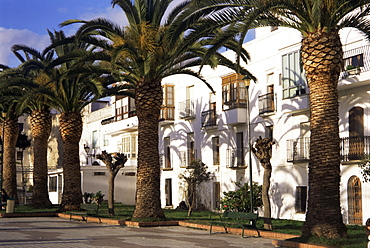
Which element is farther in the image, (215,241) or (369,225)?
(215,241)

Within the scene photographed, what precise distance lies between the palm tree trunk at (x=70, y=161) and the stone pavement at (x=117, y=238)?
7.99 meters

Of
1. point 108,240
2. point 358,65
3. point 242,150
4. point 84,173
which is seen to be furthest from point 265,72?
point 84,173

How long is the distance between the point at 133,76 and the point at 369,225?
16.0m

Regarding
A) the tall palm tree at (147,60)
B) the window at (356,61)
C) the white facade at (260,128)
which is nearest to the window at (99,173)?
the white facade at (260,128)

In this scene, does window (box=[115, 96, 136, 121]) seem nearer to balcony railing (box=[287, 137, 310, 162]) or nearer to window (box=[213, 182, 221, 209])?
window (box=[213, 182, 221, 209])

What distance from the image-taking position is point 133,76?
82.4ft

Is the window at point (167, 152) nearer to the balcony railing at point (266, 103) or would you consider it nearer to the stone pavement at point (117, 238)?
the balcony railing at point (266, 103)

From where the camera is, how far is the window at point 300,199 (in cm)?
3011

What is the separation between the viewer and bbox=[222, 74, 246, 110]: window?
113 ft

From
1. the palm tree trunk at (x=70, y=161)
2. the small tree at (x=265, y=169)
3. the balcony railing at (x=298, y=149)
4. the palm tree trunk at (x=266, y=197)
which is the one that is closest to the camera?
the palm tree trunk at (x=266, y=197)

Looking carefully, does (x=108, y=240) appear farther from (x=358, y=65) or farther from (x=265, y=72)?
(x=265, y=72)

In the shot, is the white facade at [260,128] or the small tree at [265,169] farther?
the white facade at [260,128]

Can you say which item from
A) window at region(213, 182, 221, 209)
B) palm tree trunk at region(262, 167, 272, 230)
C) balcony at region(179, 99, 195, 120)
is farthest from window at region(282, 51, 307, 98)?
balcony at region(179, 99, 195, 120)

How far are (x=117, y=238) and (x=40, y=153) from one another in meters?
18.0
